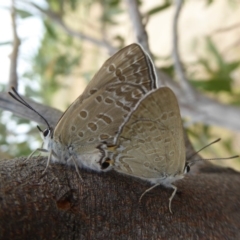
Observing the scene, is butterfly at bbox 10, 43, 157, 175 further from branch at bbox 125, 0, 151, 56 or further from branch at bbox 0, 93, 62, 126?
branch at bbox 125, 0, 151, 56

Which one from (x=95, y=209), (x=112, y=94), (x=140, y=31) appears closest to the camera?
(x=95, y=209)

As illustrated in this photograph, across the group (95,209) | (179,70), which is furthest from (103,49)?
(95,209)

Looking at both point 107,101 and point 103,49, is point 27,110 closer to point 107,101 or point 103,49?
point 107,101

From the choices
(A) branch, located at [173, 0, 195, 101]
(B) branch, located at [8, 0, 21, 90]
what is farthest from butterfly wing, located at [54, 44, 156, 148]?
(A) branch, located at [173, 0, 195, 101]

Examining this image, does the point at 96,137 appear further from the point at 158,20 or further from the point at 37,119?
the point at 158,20

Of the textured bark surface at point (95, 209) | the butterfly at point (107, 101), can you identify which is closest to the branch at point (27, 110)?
the butterfly at point (107, 101)

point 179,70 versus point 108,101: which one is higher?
point 108,101
